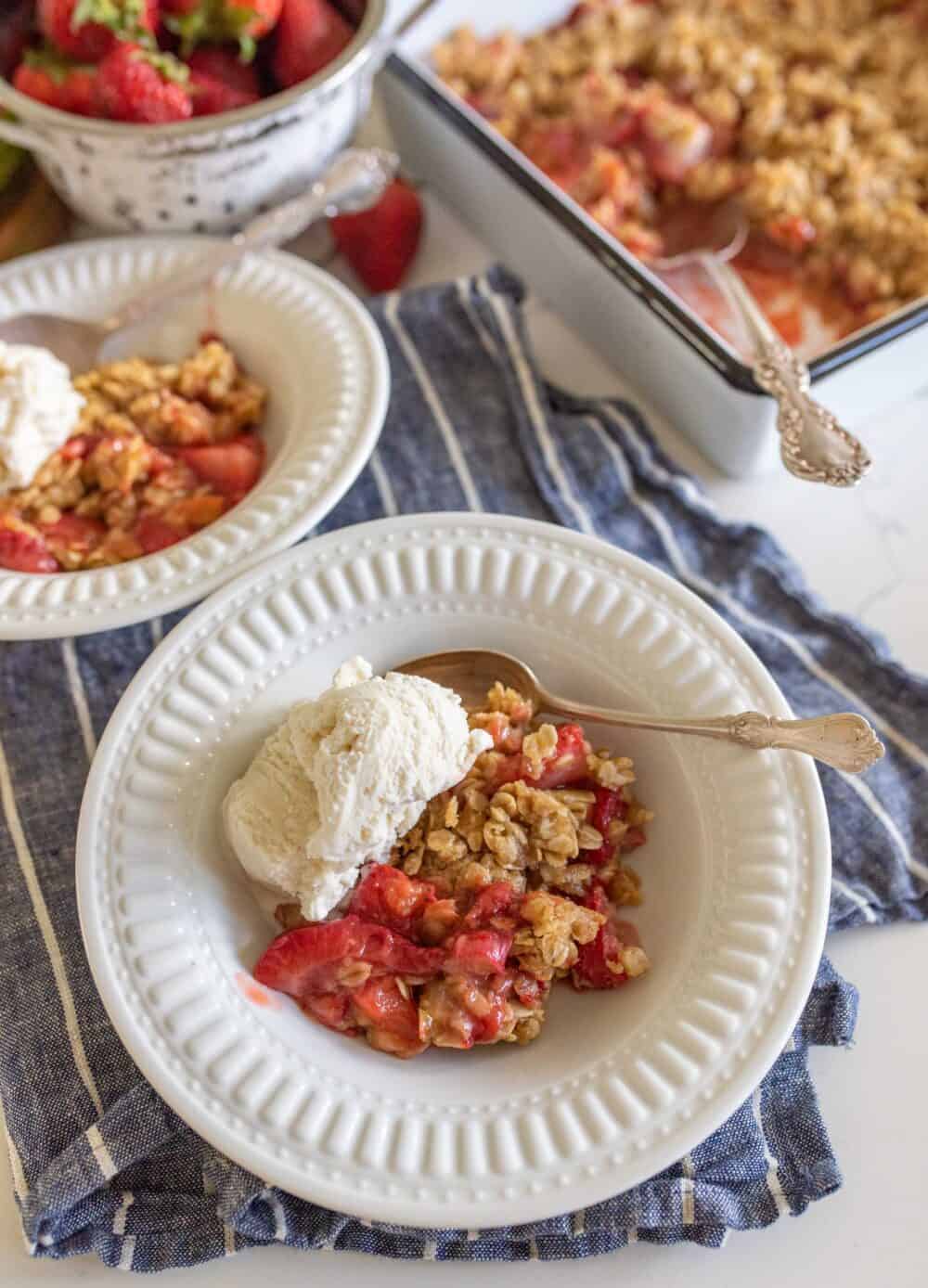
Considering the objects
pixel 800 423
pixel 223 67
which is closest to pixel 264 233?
pixel 223 67

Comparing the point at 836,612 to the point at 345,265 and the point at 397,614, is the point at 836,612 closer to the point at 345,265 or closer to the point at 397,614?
the point at 397,614

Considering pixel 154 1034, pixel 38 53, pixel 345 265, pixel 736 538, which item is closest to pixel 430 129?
pixel 345 265

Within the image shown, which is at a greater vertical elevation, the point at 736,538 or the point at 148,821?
the point at 736,538

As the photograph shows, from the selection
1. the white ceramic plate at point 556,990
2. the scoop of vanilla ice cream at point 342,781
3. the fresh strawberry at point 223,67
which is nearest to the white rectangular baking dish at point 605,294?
the fresh strawberry at point 223,67

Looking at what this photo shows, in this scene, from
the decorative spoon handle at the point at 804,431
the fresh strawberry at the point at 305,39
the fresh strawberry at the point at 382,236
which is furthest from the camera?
the fresh strawberry at the point at 382,236

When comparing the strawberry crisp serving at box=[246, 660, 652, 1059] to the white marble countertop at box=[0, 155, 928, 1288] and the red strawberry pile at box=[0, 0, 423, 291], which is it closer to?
the white marble countertop at box=[0, 155, 928, 1288]

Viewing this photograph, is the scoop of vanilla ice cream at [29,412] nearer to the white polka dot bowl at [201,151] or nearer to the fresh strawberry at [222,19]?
the white polka dot bowl at [201,151]

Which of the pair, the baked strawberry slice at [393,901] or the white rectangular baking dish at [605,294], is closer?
the baked strawberry slice at [393,901]
